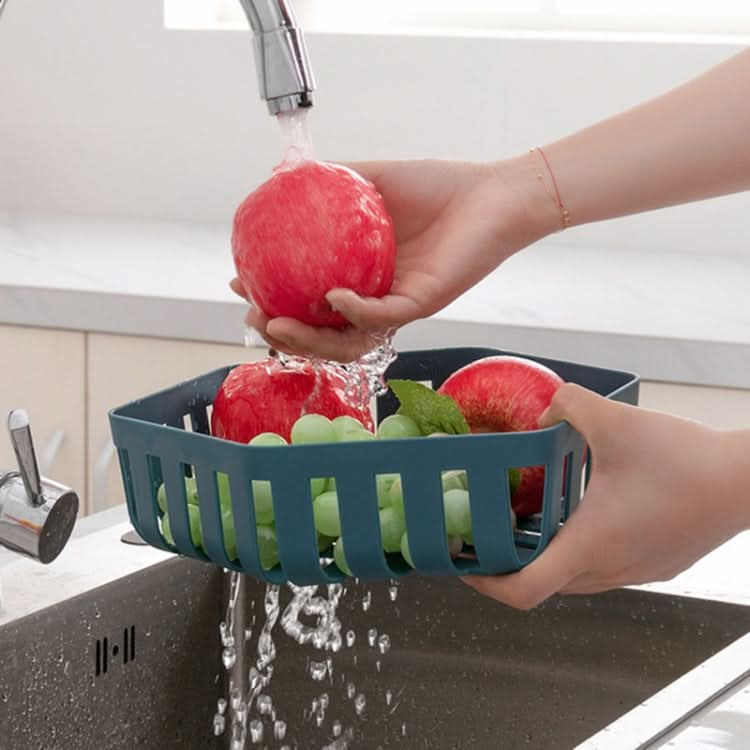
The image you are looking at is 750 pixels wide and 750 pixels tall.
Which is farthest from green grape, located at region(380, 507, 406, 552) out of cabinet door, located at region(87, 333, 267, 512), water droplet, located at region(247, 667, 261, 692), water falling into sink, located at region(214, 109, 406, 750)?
cabinet door, located at region(87, 333, 267, 512)

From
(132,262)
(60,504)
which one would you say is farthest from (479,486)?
(132,262)

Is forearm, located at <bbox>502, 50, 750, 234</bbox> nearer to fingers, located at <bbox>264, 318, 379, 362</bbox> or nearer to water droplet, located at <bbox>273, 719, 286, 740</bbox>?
fingers, located at <bbox>264, 318, 379, 362</bbox>

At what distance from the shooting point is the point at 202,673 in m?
1.12

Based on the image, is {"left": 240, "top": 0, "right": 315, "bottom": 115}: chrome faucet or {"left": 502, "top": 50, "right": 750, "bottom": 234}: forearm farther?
{"left": 502, "top": 50, "right": 750, "bottom": 234}: forearm

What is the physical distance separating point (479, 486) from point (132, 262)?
1464 millimetres

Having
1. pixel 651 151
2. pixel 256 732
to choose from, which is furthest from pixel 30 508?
pixel 651 151

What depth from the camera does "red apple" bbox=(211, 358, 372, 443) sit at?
0.85 m

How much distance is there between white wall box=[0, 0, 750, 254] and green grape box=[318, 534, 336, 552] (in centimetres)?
157

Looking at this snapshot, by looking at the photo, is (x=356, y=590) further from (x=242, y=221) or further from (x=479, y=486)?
(x=479, y=486)

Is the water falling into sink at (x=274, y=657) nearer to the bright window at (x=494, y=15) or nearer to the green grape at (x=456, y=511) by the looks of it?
the green grape at (x=456, y=511)

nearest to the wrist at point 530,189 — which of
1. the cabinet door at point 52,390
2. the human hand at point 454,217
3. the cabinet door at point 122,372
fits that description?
the human hand at point 454,217

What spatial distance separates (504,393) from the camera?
2.79ft

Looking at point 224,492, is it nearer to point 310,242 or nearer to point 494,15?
point 310,242

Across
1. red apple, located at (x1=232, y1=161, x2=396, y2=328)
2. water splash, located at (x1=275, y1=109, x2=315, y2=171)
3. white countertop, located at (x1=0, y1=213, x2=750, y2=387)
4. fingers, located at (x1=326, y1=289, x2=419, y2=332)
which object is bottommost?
white countertop, located at (x1=0, y1=213, x2=750, y2=387)
